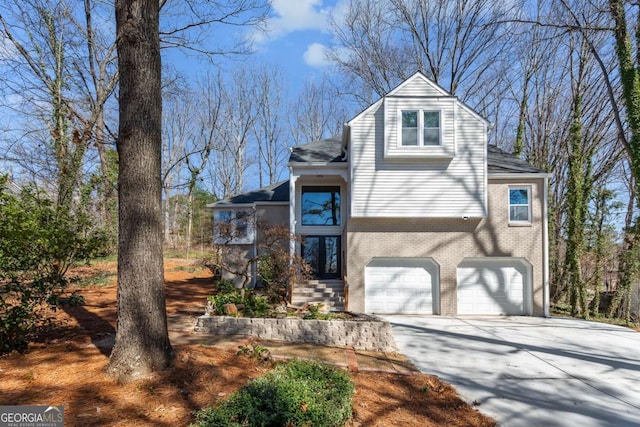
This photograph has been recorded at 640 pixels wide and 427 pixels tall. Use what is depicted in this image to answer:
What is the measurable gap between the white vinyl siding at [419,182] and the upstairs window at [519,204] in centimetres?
147

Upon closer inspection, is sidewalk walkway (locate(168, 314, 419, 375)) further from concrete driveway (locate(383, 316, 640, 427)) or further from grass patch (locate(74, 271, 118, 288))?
grass patch (locate(74, 271, 118, 288))

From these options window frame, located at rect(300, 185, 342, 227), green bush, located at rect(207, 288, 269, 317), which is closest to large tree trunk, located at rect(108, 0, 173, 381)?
green bush, located at rect(207, 288, 269, 317)

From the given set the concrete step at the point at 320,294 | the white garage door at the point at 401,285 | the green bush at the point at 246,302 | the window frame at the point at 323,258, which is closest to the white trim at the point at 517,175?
the white garage door at the point at 401,285

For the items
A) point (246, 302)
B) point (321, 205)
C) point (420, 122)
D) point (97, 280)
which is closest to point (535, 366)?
point (246, 302)

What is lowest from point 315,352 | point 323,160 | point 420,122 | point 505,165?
point 315,352

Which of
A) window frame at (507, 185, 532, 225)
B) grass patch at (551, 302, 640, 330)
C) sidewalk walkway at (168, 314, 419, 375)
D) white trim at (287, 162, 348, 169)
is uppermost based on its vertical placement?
white trim at (287, 162, 348, 169)

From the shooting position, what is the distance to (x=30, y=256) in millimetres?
5258

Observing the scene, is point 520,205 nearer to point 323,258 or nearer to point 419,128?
point 419,128

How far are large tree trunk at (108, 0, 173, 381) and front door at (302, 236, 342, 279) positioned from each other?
928 cm

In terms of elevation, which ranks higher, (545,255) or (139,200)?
(139,200)

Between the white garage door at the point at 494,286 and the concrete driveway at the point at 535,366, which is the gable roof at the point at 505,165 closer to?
the white garage door at the point at 494,286

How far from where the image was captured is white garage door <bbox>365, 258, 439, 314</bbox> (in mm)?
11633

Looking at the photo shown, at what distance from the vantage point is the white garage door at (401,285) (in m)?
11.6

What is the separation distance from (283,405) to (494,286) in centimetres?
1064
